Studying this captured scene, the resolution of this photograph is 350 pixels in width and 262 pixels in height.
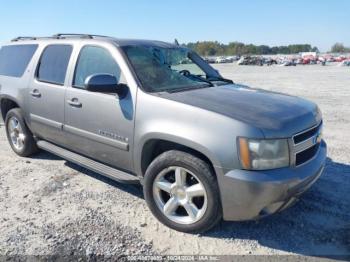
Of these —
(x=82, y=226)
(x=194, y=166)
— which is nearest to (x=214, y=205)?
(x=194, y=166)

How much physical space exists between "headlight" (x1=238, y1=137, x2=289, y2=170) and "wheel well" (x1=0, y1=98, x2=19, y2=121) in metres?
4.25

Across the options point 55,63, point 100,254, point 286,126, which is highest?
point 55,63

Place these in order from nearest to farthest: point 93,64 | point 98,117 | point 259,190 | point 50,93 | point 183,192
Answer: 1. point 259,190
2. point 183,192
3. point 98,117
4. point 93,64
5. point 50,93

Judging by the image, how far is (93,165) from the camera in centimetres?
415

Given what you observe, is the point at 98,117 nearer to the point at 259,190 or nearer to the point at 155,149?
the point at 155,149

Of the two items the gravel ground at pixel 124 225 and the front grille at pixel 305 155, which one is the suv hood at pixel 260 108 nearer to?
the front grille at pixel 305 155

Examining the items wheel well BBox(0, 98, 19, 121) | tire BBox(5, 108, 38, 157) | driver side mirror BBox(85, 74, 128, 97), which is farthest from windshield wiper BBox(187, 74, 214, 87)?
wheel well BBox(0, 98, 19, 121)

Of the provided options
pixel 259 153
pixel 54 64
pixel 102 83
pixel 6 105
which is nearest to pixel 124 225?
pixel 102 83

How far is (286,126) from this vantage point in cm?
301

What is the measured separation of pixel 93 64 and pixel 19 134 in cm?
234

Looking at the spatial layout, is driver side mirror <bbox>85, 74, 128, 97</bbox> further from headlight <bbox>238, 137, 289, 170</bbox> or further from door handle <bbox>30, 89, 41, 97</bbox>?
door handle <bbox>30, 89, 41, 97</bbox>

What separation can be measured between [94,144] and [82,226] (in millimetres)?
990

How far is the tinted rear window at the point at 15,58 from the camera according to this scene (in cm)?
525

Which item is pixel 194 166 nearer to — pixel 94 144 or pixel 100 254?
pixel 100 254
